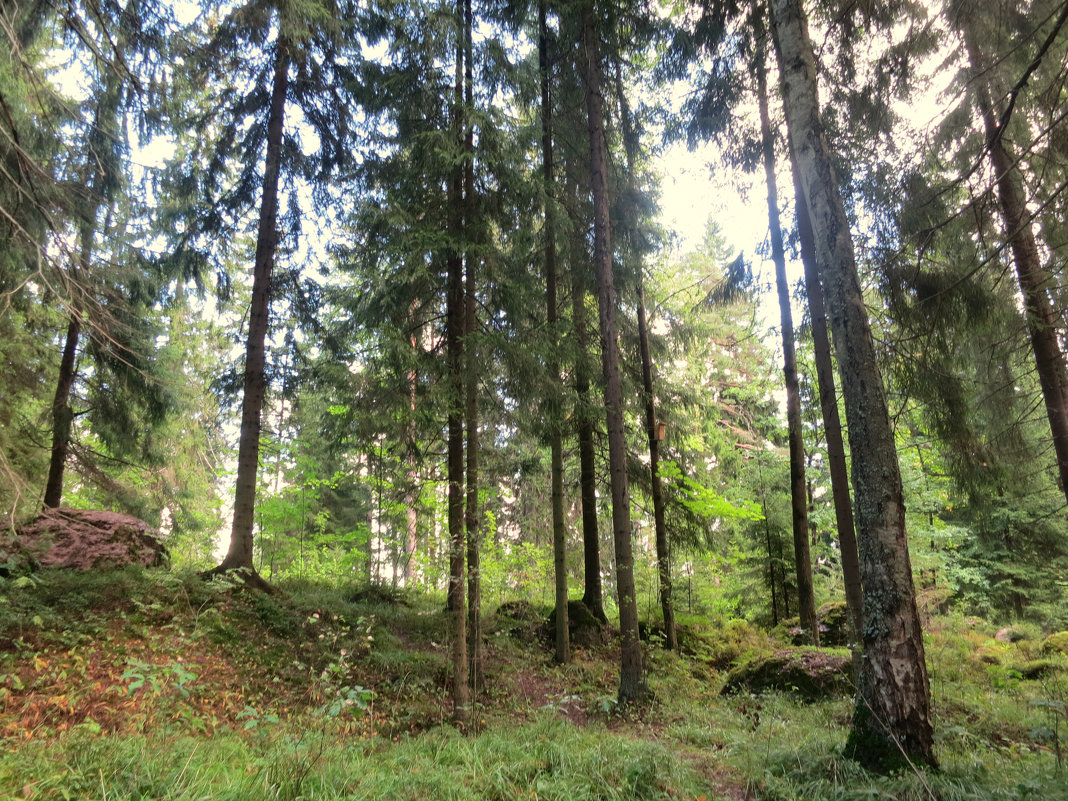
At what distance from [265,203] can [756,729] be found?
37.9ft

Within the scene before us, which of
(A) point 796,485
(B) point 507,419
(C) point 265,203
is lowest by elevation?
(A) point 796,485

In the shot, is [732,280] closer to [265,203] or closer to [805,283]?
[805,283]

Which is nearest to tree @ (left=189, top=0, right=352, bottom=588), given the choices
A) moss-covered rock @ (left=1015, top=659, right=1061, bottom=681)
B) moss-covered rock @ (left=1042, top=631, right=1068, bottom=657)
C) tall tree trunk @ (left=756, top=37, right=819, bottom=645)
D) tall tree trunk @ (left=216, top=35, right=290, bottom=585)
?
tall tree trunk @ (left=216, top=35, right=290, bottom=585)

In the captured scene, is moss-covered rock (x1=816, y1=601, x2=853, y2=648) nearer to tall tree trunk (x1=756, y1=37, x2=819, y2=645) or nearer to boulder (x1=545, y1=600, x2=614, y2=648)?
tall tree trunk (x1=756, y1=37, x2=819, y2=645)

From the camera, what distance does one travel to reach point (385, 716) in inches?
281

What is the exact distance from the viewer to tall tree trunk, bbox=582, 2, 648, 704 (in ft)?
26.3

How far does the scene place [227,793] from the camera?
3109mm

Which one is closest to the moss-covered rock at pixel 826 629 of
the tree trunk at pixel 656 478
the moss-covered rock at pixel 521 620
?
the tree trunk at pixel 656 478

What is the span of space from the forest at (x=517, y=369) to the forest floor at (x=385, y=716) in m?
0.06

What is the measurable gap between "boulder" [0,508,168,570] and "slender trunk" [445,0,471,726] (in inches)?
215

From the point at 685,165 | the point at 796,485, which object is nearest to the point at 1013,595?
the point at 796,485

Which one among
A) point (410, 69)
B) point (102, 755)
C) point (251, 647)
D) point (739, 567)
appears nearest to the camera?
point (102, 755)

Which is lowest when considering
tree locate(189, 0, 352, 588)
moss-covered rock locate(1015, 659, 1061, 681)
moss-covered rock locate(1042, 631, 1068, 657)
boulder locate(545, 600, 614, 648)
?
moss-covered rock locate(1015, 659, 1061, 681)

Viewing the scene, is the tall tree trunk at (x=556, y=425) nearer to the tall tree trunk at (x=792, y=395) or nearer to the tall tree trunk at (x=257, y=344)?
the tall tree trunk at (x=792, y=395)
